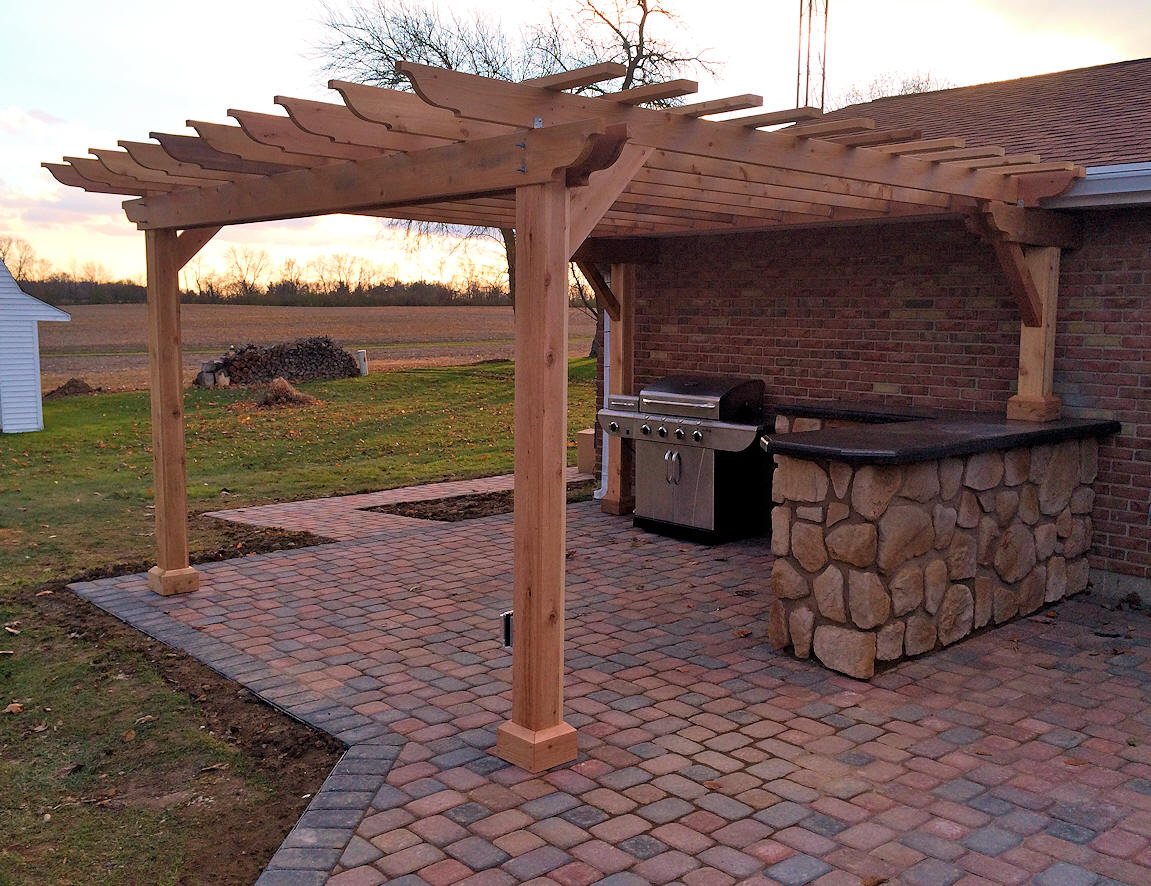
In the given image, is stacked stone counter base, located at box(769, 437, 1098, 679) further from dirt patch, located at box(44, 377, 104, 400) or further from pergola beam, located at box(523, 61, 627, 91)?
dirt patch, located at box(44, 377, 104, 400)

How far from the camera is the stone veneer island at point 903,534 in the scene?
502 centimetres

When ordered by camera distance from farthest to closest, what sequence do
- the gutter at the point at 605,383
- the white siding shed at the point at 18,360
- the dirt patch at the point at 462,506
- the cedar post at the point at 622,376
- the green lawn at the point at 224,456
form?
the white siding shed at the point at 18,360, the gutter at the point at 605,383, the dirt patch at the point at 462,506, the cedar post at the point at 622,376, the green lawn at the point at 224,456

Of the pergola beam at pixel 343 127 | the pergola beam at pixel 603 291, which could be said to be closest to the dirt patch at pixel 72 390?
the pergola beam at pixel 603 291

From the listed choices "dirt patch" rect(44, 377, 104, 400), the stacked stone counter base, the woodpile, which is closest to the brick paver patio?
the stacked stone counter base

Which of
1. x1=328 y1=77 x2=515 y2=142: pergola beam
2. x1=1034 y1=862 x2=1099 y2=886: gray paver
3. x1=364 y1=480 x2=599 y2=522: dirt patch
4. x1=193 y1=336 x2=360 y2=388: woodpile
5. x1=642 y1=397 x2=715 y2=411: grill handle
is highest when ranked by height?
x1=328 y1=77 x2=515 y2=142: pergola beam

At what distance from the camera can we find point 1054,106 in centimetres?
877

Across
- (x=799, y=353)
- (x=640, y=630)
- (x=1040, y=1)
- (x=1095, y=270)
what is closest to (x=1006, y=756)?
(x=640, y=630)

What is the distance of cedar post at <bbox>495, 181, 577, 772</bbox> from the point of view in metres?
3.94

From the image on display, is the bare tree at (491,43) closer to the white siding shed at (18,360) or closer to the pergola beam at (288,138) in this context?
the white siding shed at (18,360)

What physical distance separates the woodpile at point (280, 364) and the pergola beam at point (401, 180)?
47.6 feet

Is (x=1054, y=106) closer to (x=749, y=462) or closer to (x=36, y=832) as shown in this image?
(x=749, y=462)

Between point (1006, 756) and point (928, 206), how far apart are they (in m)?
3.58

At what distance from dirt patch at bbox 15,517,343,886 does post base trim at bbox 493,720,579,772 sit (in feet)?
2.38

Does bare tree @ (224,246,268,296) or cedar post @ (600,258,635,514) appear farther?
bare tree @ (224,246,268,296)
